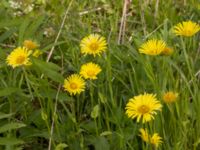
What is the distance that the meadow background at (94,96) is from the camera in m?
1.23

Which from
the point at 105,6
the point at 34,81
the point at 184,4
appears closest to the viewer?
the point at 34,81

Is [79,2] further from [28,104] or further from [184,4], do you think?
[28,104]

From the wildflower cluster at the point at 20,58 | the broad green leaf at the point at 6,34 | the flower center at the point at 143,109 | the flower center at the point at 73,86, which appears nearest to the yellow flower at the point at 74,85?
the flower center at the point at 73,86

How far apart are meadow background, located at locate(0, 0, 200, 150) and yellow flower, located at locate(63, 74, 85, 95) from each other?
0.10ft

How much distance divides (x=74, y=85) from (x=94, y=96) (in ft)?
0.64

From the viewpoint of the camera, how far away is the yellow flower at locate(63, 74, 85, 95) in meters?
1.25

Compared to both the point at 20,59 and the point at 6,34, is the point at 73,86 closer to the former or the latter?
the point at 20,59

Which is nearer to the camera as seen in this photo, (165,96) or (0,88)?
(165,96)

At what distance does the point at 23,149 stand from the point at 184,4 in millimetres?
1025

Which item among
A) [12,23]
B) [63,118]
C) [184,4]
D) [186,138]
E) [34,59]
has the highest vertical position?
[184,4]

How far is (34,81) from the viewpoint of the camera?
1.26m

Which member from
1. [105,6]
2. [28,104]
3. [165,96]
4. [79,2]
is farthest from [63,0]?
[165,96]

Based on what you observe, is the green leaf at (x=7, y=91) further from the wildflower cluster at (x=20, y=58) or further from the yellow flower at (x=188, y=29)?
the yellow flower at (x=188, y=29)

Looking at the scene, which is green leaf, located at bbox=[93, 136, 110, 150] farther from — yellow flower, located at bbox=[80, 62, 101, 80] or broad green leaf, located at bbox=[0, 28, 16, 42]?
broad green leaf, located at bbox=[0, 28, 16, 42]
